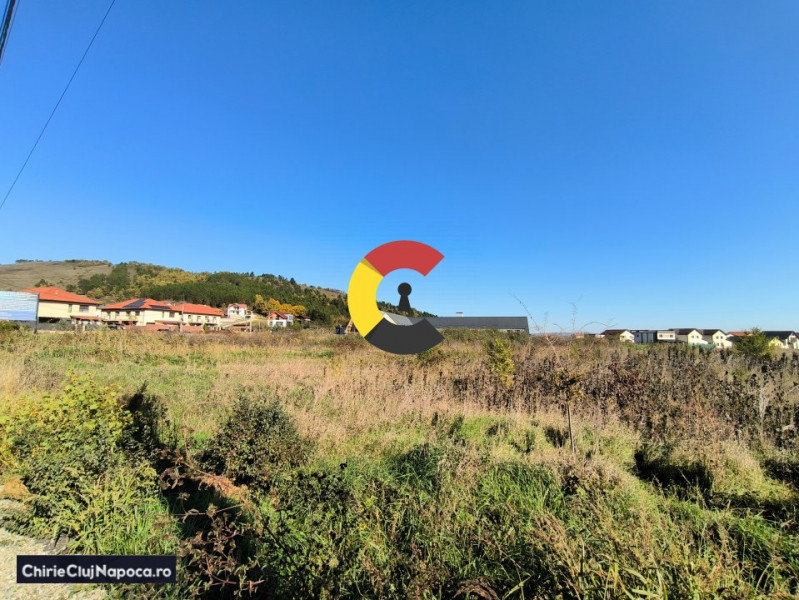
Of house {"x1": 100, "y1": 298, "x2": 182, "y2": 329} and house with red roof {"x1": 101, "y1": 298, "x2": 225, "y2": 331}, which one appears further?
house {"x1": 100, "y1": 298, "x2": 182, "y2": 329}

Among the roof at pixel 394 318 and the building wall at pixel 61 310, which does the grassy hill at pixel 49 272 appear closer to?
the building wall at pixel 61 310

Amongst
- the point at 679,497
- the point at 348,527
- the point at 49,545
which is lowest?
the point at 49,545

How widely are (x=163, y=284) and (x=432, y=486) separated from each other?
293 feet

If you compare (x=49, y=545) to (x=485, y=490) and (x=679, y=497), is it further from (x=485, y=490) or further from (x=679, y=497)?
(x=679, y=497)

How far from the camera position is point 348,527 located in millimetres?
2463

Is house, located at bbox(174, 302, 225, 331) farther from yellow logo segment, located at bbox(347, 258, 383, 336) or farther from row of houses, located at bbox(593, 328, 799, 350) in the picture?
yellow logo segment, located at bbox(347, 258, 383, 336)

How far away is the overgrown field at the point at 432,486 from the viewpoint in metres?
2.08

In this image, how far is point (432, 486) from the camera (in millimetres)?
3434

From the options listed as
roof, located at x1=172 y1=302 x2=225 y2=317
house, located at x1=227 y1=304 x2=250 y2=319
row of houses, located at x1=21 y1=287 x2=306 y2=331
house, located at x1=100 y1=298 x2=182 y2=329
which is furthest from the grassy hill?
house, located at x1=227 y1=304 x2=250 y2=319

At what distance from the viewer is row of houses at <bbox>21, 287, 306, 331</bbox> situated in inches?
2066

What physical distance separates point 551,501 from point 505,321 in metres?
37.8

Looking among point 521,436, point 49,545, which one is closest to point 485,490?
point 521,436

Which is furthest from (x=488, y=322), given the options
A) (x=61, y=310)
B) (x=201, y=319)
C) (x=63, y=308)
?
(x=61, y=310)

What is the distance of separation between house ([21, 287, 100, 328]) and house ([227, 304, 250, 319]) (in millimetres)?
18580
